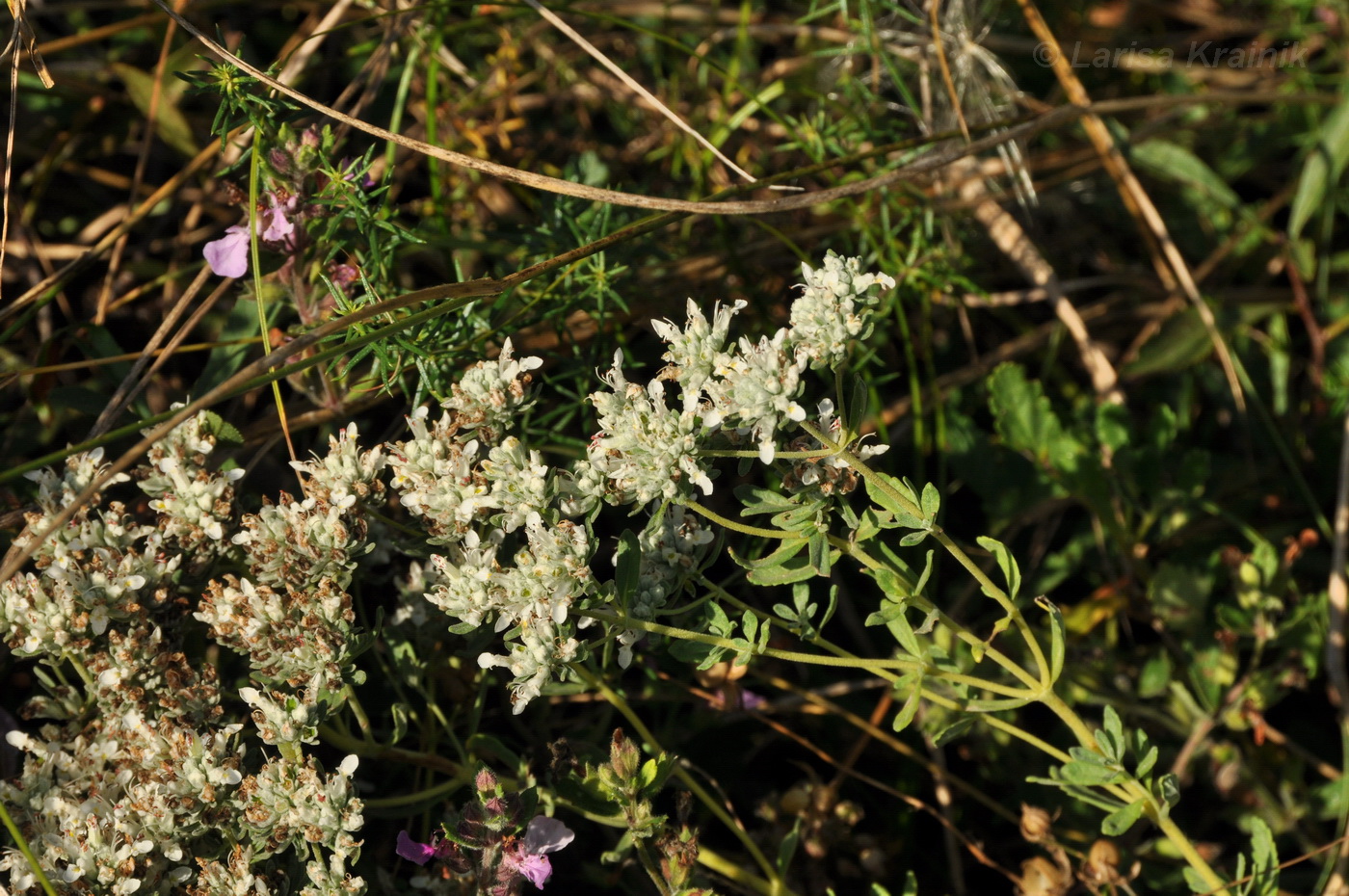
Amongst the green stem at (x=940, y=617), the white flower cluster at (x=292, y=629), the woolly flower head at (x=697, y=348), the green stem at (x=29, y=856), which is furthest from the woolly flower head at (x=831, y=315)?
the green stem at (x=29, y=856)

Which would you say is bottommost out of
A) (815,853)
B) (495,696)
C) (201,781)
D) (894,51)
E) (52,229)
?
(815,853)

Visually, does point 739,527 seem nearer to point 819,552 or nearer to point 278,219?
point 819,552

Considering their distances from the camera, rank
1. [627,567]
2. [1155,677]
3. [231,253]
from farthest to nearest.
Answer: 1. [1155,677]
2. [231,253]
3. [627,567]

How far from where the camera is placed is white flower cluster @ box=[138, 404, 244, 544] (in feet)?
6.82

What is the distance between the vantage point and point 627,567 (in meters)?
1.85

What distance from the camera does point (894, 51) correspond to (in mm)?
3139

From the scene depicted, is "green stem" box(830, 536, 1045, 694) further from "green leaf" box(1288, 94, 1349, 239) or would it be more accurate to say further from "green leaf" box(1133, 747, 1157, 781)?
"green leaf" box(1288, 94, 1349, 239)

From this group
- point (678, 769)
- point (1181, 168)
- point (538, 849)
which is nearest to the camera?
point (538, 849)

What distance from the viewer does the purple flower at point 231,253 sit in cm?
233

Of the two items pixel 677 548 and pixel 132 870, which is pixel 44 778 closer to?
pixel 132 870

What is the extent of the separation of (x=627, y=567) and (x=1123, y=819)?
102 cm

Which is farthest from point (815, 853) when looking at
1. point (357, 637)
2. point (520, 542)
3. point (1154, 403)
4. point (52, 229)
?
point (52, 229)

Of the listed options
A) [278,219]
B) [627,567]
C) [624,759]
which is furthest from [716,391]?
[278,219]

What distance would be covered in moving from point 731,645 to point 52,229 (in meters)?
2.61
